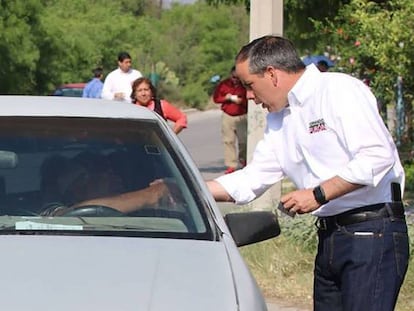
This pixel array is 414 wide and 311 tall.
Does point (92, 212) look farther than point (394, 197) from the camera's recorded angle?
Yes

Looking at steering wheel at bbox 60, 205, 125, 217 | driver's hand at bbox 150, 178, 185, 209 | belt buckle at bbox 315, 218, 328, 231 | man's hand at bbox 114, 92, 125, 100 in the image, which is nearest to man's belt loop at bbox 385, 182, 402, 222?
belt buckle at bbox 315, 218, 328, 231

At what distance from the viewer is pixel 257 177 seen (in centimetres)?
483

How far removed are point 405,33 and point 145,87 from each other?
253cm

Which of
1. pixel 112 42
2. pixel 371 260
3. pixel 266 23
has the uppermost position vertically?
pixel 266 23

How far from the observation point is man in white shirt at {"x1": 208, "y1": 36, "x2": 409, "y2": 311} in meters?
4.19

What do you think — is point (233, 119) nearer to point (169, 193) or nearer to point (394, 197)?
point (169, 193)

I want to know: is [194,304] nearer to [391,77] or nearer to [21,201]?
[21,201]

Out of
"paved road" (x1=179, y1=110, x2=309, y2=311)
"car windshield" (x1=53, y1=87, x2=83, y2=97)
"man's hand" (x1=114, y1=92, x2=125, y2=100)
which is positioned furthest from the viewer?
"car windshield" (x1=53, y1=87, x2=83, y2=97)

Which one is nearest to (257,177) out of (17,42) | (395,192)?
(395,192)

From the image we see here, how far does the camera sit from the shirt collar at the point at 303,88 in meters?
4.38

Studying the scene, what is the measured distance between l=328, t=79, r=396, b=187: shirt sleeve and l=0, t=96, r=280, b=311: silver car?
0.58 meters

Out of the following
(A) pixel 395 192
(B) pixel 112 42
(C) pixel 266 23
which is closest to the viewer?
(A) pixel 395 192

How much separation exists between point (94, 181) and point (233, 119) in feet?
34.7

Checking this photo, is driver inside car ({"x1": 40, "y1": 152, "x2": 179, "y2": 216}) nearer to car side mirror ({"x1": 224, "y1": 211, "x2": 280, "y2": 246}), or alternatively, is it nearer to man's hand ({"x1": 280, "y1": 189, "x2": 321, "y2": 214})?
car side mirror ({"x1": 224, "y1": 211, "x2": 280, "y2": 246})
